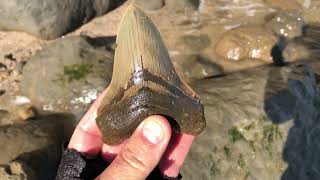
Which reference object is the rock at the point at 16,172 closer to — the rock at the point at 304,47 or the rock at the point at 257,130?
the rock at the point at 257,130

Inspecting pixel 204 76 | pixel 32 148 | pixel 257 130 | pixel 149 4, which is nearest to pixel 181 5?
pixel 149 4

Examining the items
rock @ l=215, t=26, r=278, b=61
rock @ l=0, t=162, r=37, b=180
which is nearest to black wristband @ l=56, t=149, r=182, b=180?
rock @ l=0, t=162, r=37, b=180

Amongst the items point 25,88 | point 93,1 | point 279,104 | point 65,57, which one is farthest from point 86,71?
point 279,104

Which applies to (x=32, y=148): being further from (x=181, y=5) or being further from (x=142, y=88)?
(x=181, y=5)

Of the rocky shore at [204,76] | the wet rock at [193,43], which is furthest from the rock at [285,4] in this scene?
the wet rock at [193,43]

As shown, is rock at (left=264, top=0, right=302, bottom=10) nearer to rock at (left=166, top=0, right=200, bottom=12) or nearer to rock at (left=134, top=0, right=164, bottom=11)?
rock at (left=166, top=0, right=200, bottom=12)

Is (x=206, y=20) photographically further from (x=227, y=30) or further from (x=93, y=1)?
(x=93, y=1)
